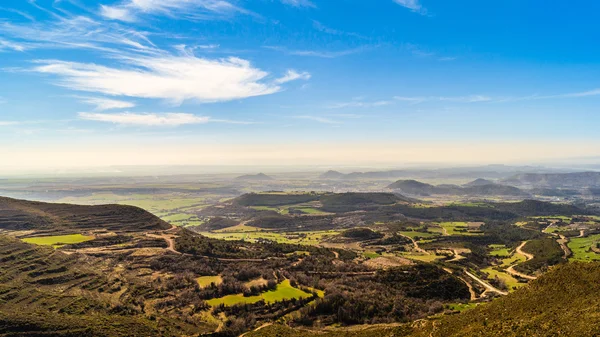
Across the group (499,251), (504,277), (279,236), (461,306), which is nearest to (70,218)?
(279,236)

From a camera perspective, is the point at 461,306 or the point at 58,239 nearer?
the point at 461,306

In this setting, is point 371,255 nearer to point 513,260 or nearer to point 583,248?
point 513,260

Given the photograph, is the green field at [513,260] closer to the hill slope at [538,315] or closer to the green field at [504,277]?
the green field at [504,277]

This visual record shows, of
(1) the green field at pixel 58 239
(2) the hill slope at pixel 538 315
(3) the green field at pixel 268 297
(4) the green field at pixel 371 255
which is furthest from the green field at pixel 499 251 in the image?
(1) the green field at pixel 58 239

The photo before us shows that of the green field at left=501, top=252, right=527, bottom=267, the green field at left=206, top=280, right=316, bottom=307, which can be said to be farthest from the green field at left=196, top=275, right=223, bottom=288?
the green field at left=501, top=252, right=527, bottom=267

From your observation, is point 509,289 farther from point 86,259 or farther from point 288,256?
point 86,259

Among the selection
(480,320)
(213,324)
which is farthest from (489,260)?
(213,324)
